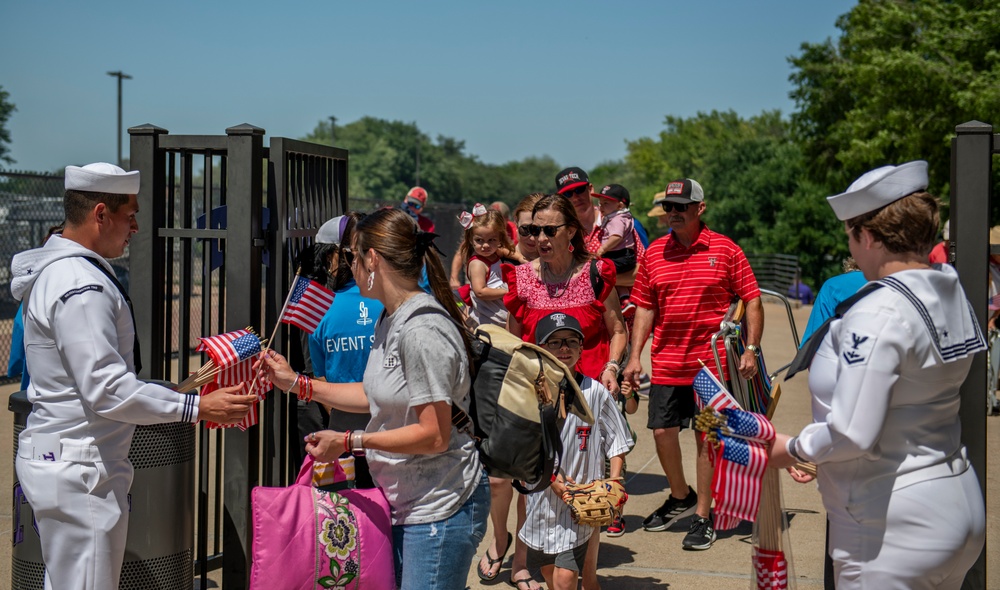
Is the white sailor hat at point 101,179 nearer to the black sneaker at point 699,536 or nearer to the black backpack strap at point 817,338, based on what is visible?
the black backpack strap at point 817,338

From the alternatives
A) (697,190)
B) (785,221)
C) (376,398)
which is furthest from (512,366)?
(785,221)

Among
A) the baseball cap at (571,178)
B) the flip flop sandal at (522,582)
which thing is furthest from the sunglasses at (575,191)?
the flip flop sandal at (522,582)

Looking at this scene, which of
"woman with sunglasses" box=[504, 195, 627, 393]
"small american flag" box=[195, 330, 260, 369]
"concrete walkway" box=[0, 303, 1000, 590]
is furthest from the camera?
"woman with sunglasses" box=[504, 195, 627, 393]

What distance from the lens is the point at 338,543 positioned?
3.46m

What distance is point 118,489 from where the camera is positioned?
3527 mm

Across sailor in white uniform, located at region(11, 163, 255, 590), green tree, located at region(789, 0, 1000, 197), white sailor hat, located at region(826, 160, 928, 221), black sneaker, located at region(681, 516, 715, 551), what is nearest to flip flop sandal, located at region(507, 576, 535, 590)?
black sneaker, located at region(681, 516, 715, 551)

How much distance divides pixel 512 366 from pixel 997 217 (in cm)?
2597

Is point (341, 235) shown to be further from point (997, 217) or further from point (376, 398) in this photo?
point (997, 217)

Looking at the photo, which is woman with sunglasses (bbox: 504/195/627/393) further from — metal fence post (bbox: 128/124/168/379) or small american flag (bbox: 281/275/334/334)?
metal fence post (bbox: 128/124/168/379)

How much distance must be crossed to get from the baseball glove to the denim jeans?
105 centimetres

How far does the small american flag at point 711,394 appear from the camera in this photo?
10.3 ft

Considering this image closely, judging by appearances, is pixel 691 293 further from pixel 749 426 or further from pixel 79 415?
pixel 79 415

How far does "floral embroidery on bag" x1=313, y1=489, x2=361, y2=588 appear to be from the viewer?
3.45 meters

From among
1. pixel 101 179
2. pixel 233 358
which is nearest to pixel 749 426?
pixel 233 358
